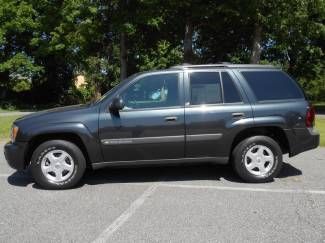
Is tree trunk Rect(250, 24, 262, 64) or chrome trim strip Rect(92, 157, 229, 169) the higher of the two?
tree trunk Rect(250, 24, 262, 64)

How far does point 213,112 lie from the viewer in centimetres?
699

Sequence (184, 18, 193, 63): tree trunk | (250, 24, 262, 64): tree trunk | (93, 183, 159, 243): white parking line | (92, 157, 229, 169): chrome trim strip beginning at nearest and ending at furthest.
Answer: (93, 183, 159, 243): white parking line → (92, 157, 229, 169): chrome trim strip → (184, 18, 193, 63): tree trunk → (250, 24, 262, 64): tree trunk

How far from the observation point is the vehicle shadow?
7520 mm

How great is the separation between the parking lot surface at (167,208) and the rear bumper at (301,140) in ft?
1.75

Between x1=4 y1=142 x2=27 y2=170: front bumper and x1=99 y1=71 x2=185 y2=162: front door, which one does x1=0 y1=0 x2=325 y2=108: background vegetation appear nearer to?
x1=99 y1=71 x2=185 y2=162: front door

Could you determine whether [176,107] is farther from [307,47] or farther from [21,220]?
[307,47]

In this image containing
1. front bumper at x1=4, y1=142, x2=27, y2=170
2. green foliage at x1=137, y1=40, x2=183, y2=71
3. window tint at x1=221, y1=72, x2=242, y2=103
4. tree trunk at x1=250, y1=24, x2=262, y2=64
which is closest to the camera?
front bumper at x1=4, y1=142, x2=27, y2=170

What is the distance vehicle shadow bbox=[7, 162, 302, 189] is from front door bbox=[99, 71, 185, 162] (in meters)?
0.72

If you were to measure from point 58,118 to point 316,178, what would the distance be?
4175mm

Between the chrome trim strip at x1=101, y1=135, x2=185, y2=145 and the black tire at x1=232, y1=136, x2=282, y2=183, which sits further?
the black tire at x1=232, y1=136, x2=282, y2=183

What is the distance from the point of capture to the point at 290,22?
22.4 metres

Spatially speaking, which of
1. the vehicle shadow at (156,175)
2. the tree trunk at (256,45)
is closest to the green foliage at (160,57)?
the tree trunk at (256,45)

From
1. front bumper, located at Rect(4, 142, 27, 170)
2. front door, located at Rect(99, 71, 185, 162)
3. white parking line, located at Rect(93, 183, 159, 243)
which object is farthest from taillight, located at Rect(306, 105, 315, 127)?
front bumper, located at Rect(4, 142, 27, 170)

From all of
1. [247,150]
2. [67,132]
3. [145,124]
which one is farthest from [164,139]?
[67,132]
